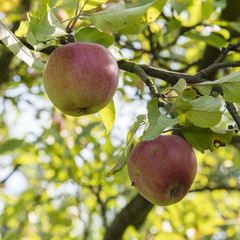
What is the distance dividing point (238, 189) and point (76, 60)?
166 centimetres

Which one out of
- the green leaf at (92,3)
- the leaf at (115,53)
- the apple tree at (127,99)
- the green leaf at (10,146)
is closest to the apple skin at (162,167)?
the apple tree at (127,99)

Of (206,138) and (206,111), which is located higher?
(206,111)

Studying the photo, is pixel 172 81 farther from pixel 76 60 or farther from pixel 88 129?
pixel 88 129

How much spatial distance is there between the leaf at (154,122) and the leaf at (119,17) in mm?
196

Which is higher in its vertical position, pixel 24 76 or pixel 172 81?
pixel 172 81

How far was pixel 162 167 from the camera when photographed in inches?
31.7

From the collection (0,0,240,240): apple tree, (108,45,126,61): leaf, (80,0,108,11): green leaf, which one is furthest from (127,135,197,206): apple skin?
(80,0,108,11): green leaf

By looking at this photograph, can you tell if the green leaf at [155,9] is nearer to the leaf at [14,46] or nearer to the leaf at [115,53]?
the leaf at [115,53]

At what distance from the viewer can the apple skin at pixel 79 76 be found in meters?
0.74

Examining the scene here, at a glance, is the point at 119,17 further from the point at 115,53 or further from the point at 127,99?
the point at 127,99

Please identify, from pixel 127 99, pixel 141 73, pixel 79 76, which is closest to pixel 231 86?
pixel 141 73

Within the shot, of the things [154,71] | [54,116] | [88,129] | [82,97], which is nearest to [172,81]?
[154,71]

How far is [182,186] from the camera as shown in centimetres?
85

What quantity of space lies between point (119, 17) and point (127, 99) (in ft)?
5.44
